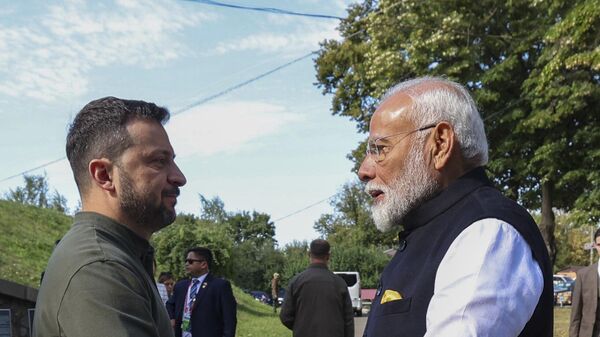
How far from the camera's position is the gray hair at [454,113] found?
7.14ft

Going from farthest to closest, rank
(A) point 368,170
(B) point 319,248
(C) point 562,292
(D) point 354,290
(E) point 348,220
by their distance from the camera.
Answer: (E) point 348,220, (C) point 562,292, (D) point 354,290, (B) point 319,248, (A) point 368,170

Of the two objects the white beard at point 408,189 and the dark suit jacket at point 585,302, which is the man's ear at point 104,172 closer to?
the white beard at point 408,189

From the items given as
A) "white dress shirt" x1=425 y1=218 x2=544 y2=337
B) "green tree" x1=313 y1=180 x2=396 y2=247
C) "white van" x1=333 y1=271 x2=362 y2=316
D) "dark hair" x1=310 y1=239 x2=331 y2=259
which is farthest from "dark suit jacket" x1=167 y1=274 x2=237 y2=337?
"green tree" x1=313 y1=180 x2=396 y2=247

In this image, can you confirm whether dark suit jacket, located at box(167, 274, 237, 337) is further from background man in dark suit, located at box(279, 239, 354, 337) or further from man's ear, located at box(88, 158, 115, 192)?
man's ear, located at box(88, 158, 115, 192)

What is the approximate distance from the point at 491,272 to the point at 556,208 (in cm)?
2151

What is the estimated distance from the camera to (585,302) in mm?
7504

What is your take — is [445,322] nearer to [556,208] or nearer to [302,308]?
[302,308]

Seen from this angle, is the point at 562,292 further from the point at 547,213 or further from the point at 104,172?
the point at 104,172

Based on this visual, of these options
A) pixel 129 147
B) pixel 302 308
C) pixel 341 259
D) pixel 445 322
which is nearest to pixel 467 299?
pixel 445 322

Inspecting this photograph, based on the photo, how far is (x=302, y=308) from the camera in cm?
767

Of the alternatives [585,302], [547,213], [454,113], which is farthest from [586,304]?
[547,213]

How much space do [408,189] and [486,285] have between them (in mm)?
578

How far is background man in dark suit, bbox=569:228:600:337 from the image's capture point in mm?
7410

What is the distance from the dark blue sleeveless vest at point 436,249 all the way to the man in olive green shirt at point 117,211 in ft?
2.16
